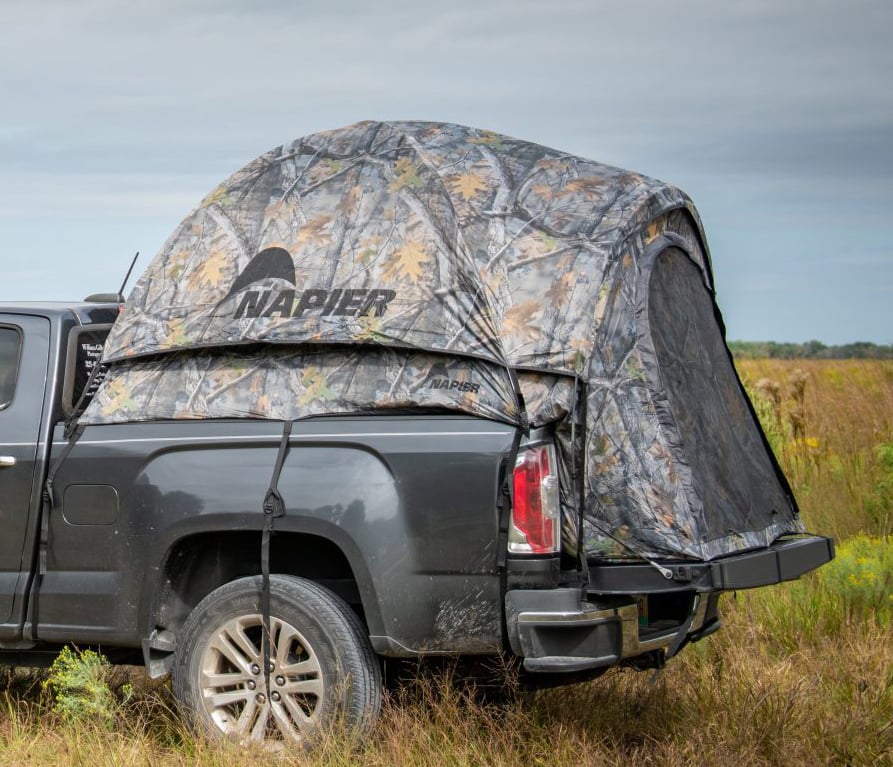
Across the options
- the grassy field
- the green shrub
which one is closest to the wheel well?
the grassy field

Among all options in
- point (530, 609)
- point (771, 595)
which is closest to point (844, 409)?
point (771, 595)

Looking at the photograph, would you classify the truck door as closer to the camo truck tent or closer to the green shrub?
the camo truck tent

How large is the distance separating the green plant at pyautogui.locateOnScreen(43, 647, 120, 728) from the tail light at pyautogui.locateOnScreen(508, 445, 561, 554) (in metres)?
2.00

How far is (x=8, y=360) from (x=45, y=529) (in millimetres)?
942

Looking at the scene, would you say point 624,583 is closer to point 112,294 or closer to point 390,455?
point 390,455

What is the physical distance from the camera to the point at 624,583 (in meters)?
4.94

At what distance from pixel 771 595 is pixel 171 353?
163 inches

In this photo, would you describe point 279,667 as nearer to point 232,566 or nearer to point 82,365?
point 232,566

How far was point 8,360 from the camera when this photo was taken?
604 centimetres

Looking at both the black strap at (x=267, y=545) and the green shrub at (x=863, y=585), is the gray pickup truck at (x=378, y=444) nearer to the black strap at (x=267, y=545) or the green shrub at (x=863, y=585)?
the black strap at (x=267, y=545)

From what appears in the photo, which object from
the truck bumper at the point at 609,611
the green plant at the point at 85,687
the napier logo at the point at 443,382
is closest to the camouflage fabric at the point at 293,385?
the napier logo at the point at 443,382

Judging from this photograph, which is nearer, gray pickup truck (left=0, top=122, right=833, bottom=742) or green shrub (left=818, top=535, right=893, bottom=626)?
gray pickup truck (left=0, top=122, right=833, bottom=742)

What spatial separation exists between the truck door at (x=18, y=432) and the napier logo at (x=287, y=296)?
1.00 m

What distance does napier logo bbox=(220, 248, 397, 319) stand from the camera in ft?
17.9
